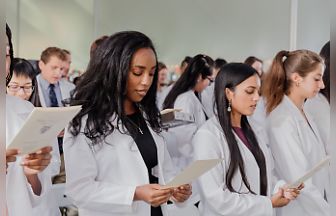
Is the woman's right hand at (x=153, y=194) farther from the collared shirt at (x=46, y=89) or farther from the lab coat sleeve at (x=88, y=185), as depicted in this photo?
the collared shirt at (x=46, y=89)

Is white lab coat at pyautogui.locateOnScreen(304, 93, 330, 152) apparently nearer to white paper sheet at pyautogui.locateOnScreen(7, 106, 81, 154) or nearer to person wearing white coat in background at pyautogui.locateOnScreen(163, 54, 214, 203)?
person wearing white coat in background at pyautogui.locateOnScreen(163, 54, 214, 203)

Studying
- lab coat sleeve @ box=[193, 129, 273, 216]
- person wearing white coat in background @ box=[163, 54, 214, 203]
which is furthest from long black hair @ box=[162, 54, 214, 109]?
lab coat sleeve @ box=[193, 129, 273, 216]

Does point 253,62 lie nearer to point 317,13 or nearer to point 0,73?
point 317,13

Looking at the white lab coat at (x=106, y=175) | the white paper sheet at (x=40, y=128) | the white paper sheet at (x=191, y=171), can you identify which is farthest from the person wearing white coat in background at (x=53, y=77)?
the white paper sheet at (x=40, y=128)

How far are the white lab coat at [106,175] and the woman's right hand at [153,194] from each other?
0.08 ft

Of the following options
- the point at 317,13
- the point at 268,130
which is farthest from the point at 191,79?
the point at 268,130

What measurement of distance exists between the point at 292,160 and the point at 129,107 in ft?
1.90

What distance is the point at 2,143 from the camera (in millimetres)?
522

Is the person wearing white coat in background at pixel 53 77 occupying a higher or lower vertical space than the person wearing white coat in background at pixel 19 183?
higher

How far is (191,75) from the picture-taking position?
2.54m

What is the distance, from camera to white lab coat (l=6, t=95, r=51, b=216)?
1.05 meters

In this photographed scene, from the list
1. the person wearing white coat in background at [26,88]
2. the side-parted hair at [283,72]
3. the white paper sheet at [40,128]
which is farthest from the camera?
the side-parted hair at [283,72]

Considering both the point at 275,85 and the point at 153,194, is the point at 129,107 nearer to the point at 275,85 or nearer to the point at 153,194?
the point at 153,194

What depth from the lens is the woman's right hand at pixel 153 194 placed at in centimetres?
103
